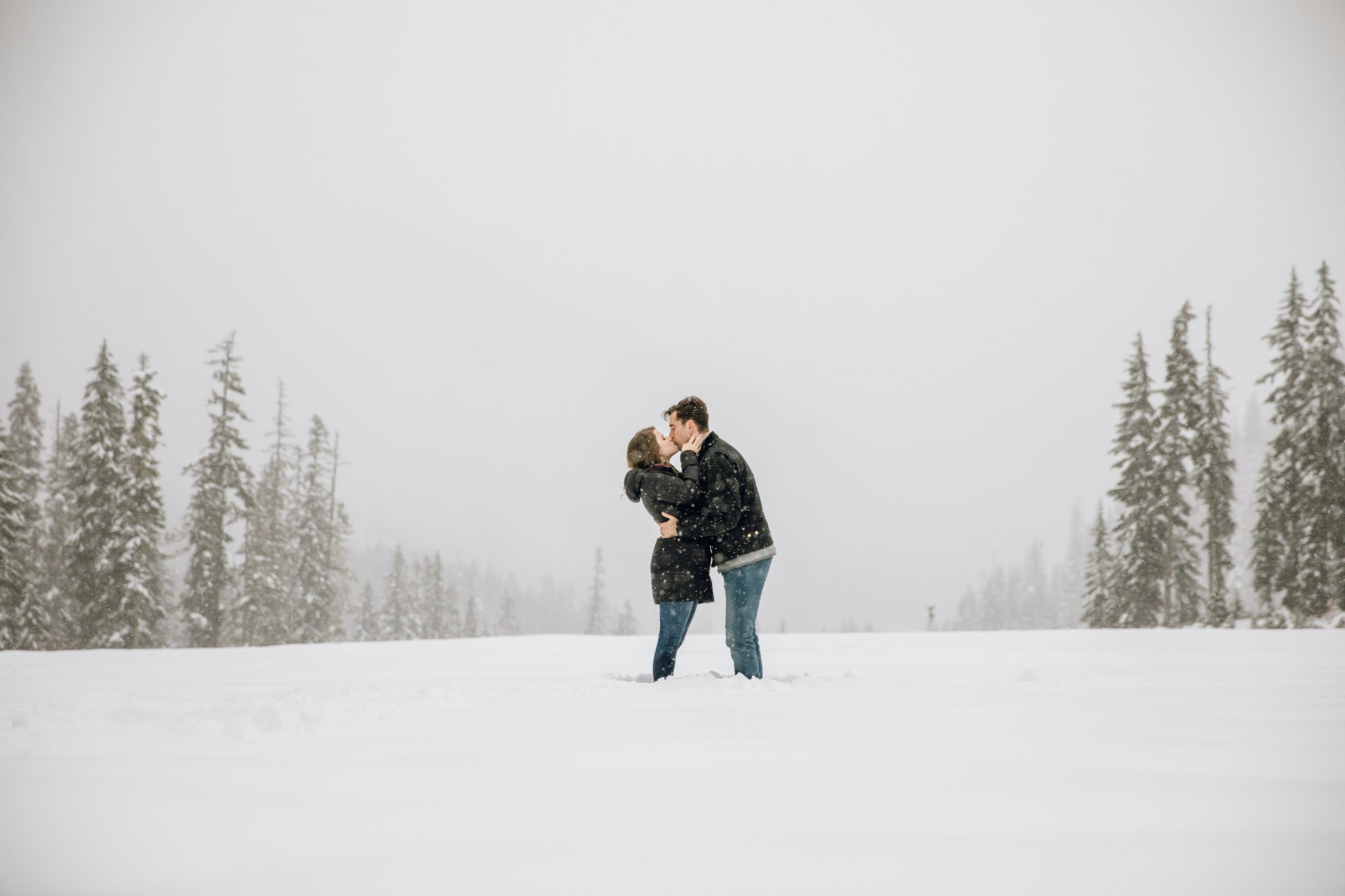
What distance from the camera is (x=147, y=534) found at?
2333 centimetres

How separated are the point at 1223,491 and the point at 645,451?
27632mm

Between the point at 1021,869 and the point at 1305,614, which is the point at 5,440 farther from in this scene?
the point at 1305,614

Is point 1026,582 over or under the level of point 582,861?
under

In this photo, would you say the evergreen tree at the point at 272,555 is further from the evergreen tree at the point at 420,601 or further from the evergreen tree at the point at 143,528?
the evergreen tree at the point at 420,601

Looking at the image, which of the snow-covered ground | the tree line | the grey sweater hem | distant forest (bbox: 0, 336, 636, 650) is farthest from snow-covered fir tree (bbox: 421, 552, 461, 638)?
the snow-covered ground

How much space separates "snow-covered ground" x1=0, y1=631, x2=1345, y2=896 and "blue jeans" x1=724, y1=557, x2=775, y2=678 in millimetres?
1220

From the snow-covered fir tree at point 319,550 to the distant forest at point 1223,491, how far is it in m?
33.4

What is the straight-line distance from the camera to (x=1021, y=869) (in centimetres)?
198

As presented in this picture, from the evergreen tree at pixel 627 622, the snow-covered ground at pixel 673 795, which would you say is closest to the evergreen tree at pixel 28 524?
the snow-covered ground at pixel 673 795

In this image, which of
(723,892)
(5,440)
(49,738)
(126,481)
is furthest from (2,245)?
(723,892)

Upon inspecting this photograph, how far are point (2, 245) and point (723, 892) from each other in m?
24.5

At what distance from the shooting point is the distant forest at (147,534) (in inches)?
890

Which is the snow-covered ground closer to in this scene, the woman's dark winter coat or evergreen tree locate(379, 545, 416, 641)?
the woman's dark winter coat

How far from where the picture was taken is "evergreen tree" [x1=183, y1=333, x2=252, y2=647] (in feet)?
85.1
